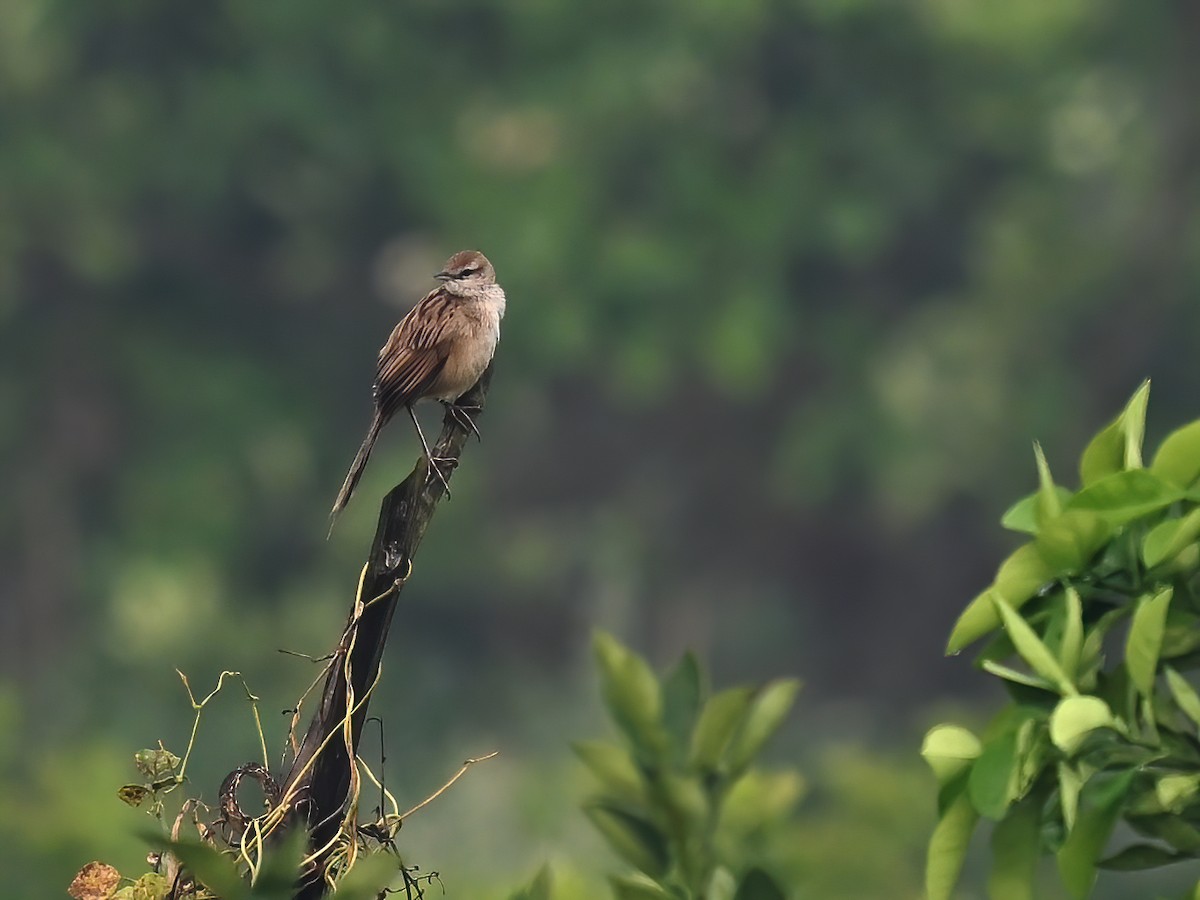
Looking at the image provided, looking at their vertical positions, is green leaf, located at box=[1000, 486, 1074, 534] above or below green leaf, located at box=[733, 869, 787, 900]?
above

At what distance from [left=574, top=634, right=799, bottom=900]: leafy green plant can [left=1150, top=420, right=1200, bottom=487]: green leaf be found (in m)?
0.44

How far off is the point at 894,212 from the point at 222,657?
6.89 meters

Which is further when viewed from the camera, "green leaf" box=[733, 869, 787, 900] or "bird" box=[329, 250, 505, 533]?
"bird" box=[329, 250, 505, 533]

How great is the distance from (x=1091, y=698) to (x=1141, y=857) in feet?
0.65

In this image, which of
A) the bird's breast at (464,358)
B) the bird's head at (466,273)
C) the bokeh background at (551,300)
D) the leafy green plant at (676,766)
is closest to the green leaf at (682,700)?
the leafy green plant at (676,766)

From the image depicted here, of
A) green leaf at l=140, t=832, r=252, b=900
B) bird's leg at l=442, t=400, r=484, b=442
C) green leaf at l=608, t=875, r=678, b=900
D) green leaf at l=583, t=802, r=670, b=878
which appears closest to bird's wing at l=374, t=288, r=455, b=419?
bird's leg at l=442, t=400, r=484, b=442

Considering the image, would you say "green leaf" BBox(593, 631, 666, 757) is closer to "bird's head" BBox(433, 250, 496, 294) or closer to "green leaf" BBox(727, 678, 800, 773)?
"green leaf" BBox(727, 678, 800, 773)

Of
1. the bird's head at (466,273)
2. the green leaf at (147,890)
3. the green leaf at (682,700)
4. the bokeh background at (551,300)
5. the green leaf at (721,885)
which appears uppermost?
the bokeh background at (551,300)

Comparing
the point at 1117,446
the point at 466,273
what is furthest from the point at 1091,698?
the point at 466,273

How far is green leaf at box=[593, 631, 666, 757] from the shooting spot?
179 cm

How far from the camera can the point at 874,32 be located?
639 inches

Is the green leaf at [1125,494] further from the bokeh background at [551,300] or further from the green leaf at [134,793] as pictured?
the bokeh background at [551,300]

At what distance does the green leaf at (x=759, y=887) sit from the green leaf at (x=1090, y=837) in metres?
0.22

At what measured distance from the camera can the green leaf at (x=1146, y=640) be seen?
146 centimetres
